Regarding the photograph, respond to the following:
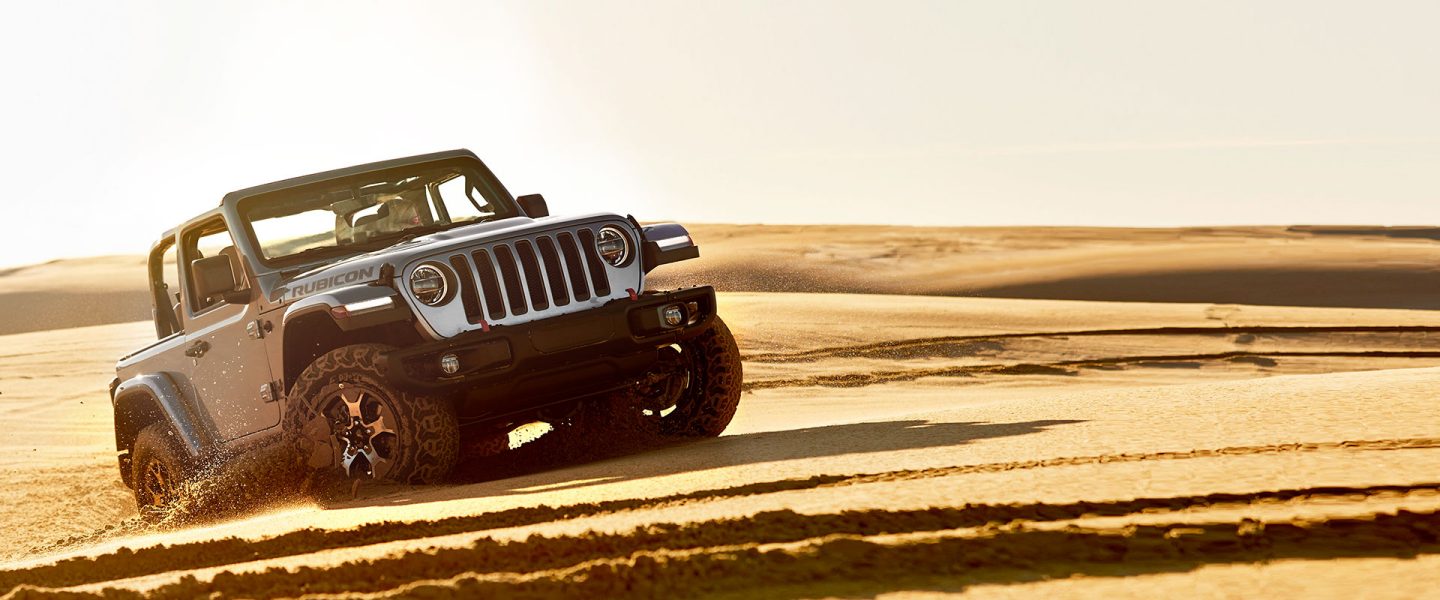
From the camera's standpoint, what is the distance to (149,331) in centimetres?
3061

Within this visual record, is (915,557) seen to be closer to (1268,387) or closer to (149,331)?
Answer: (1268,387)

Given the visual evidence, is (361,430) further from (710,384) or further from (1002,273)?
(1002,273)

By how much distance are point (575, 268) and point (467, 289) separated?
22.7 inches

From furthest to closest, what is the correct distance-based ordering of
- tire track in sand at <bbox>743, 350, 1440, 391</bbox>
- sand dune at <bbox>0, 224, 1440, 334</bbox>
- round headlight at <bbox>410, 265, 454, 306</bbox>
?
sand dune at <bbox>0, 224, 1440, 334</bbox>
tire track in sand at <bbox>743, 350, 1440, 391</bbox>
round headlight at <bbox>410, 265, 454, 306</bbox>

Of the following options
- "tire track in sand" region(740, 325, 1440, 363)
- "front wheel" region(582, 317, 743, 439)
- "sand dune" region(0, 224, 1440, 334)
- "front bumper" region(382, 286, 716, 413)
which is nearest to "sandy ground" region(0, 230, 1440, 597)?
"front wheel" region(582, 317, 743, 439)

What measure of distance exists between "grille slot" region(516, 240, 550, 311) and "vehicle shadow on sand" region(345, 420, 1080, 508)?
831 mm

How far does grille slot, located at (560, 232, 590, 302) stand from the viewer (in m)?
7.58

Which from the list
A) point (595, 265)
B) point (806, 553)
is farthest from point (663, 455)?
point (806, 553)

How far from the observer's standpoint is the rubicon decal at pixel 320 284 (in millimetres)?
7293

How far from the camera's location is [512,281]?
7379 millimetres

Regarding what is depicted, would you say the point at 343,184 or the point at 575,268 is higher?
the point at 343,184

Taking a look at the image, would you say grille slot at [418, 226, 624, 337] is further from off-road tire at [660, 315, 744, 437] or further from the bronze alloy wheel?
off-road tire at [660, 315, 744, 437]

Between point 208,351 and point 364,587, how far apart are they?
4.06 m

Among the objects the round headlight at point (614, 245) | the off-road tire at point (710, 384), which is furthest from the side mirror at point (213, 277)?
the off-road tire at point (710, 384)
